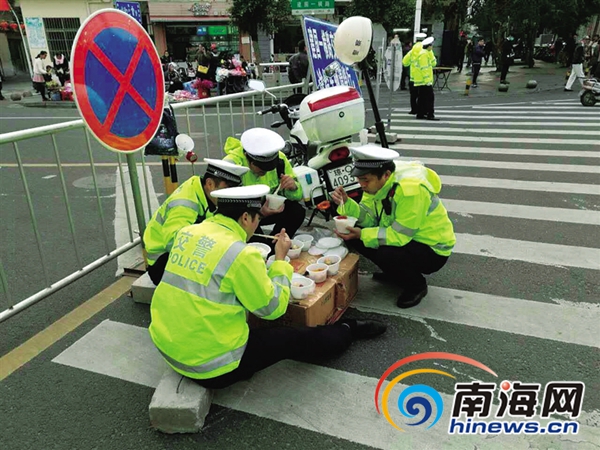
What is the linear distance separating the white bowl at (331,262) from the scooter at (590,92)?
40.6ft

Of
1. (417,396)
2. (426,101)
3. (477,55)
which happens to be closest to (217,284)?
(417,396)

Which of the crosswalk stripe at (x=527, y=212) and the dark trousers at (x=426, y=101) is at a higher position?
the dark trousers at (x=426, y=101)

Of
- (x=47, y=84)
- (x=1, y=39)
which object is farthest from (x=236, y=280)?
(x=1, y=39)

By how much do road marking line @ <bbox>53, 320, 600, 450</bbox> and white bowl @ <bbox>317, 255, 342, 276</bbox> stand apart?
0.67 metres

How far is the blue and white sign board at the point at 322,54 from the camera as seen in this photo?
562 centimetres

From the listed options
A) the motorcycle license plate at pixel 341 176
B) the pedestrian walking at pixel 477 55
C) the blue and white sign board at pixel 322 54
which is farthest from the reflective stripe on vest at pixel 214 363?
the pedestrian walking at pixel 477 55

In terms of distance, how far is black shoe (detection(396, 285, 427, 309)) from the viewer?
3418mm

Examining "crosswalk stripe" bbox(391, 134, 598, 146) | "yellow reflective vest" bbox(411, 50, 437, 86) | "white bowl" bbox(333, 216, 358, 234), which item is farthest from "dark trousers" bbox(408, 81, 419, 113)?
"white bowl" bbox(333, 216, 358, 234)

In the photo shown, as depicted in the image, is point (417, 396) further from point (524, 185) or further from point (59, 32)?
point (59, 32)

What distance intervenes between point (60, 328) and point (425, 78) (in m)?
9.25

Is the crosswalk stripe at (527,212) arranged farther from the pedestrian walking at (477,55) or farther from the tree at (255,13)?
the tree at (255,13)

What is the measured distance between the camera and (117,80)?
2.94m

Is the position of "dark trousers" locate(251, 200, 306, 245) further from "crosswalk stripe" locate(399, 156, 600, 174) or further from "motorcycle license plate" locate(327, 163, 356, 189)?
"crosswalk stripe" locate(399, 156, 600, 174)

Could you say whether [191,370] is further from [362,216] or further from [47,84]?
[47,84]
